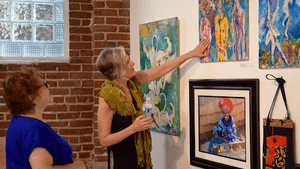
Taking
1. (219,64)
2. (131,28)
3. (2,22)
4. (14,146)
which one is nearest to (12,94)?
(14,146)

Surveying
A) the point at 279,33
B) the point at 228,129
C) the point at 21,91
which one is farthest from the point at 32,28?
the point at 279,33

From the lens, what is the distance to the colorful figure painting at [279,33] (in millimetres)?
1870

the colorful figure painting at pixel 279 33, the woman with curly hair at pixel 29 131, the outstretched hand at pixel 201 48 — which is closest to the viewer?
the woman with curly hair at pixel 29 131

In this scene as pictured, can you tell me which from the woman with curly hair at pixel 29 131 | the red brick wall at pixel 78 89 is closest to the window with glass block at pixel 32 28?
the red brick wall at pixel 78 89

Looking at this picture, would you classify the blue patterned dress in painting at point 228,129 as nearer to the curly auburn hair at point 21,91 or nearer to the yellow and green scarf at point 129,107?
the yellow and green scarf at point 129,107

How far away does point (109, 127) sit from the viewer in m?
2.47

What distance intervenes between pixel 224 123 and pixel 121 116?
705mm

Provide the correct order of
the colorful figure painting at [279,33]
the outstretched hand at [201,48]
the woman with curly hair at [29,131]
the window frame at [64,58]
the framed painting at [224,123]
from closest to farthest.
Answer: the woman with curly hair at [29,131] → the colorful figure painting at [279,33] → the framed painting at [224,123] → the outstretched hand at [201,48] → the window frame at [64,58]

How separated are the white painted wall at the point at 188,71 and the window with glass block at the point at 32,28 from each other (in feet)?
2.89

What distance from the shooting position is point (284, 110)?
1945mm

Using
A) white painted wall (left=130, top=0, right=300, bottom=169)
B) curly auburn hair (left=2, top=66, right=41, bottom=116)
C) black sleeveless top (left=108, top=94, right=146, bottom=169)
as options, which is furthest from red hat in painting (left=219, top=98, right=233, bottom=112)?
curly auburn hair (left=2, top=66, right=41, bottom=116)

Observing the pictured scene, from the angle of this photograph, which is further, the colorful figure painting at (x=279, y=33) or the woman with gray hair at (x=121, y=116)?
the woman with gray hair at (x=121, y=116)

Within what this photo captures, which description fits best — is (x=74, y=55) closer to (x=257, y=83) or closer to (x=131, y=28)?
(x=131, y=28)

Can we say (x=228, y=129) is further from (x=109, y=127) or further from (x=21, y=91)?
(x=21, y=91)
